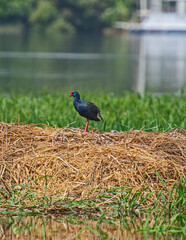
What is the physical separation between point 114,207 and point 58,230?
549 millimetres

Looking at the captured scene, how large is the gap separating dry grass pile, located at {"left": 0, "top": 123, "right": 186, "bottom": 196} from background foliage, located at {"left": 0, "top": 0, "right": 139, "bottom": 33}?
77842 mm

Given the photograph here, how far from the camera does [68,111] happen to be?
928cm

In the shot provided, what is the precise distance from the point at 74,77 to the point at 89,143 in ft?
63.1

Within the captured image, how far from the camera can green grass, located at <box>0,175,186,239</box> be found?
405cm

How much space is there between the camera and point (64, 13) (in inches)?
3374

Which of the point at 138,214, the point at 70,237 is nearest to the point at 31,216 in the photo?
the point at 70,237

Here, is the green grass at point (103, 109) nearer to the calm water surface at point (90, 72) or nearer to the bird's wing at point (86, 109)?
the bird's wing at point (86, 109)

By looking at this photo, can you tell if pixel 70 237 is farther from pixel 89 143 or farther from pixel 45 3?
pixel 45 3

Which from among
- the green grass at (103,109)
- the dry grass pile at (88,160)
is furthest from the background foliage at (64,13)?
the dry grass pile at (88,160)

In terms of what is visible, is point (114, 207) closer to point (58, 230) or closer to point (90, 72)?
point (58, 230)

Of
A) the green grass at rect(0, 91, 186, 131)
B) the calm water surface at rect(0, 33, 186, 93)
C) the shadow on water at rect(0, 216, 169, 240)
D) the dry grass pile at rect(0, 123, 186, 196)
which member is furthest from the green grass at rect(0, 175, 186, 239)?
the calm water surface at rect(0, 33, 186, 93)

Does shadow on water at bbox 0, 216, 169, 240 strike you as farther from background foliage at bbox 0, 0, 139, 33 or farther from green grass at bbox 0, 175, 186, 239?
background foliage at bbox 0, 0, 139, 33

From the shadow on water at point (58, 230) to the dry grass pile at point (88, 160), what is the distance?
42 cm

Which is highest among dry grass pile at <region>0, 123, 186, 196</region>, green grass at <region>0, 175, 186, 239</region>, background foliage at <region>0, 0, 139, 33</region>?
background foliage at <region>0, 0, 139, 33</region>
